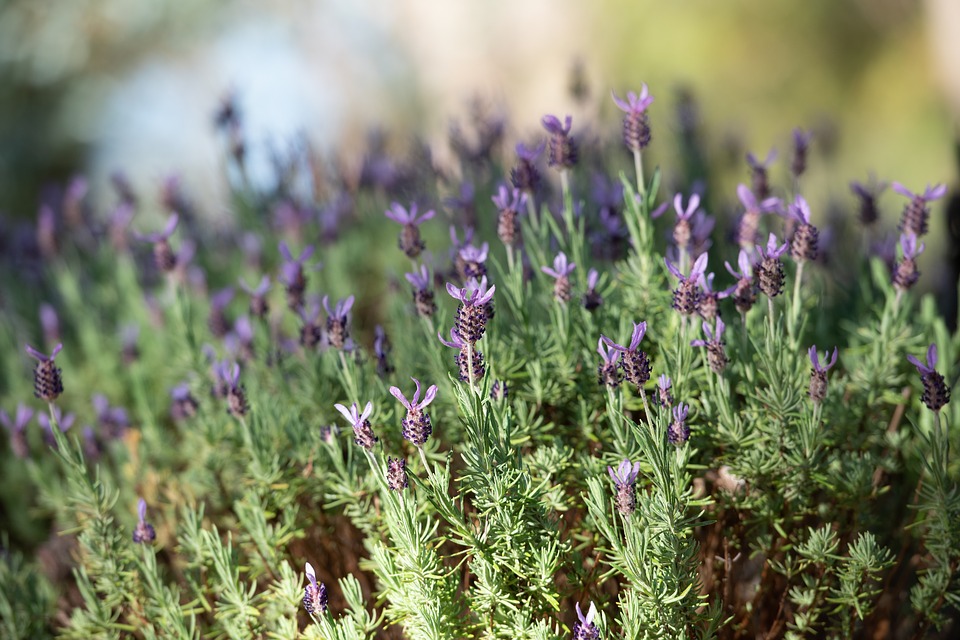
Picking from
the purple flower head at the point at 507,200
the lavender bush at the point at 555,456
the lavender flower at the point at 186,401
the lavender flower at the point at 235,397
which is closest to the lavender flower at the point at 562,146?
the lavender bush at the point at 555,456

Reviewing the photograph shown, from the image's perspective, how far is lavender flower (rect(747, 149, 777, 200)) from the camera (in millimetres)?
2262

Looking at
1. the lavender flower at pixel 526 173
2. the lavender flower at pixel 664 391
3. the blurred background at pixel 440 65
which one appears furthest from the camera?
the blurred background at pixel 440 65

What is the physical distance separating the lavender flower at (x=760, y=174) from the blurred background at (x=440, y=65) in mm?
5600

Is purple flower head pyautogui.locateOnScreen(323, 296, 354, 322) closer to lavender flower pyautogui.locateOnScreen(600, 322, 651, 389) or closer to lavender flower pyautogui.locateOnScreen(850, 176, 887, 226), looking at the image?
lavender flower pyautogui.locateOnScreen(600, 322, 651, 389)

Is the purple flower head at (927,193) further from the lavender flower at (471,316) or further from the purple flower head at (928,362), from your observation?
the lavender flower at (471,316)

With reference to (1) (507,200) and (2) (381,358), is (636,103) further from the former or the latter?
(2) (381,358)

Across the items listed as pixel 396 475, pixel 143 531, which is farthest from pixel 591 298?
pixel 143 531

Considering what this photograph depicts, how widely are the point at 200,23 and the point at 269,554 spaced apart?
13350mm

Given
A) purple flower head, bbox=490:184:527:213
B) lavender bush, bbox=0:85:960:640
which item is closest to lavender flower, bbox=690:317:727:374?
lavender bush, bbox=0:85:960:640

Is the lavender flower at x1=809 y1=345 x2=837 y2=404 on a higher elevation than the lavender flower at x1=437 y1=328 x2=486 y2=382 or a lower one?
lower

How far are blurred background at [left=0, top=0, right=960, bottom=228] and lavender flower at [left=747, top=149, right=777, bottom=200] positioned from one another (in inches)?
220

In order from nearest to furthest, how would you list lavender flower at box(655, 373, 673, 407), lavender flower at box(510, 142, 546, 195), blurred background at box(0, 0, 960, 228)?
lavender flower at box(655, 373, 673, 407) → lavender flower at box(510, 142, 546, 195) → blurred background at box(0, 0, 960, 228)

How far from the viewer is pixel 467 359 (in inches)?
57.4

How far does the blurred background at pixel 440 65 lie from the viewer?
31.9 feet
